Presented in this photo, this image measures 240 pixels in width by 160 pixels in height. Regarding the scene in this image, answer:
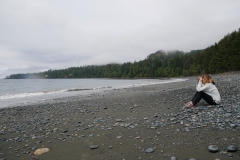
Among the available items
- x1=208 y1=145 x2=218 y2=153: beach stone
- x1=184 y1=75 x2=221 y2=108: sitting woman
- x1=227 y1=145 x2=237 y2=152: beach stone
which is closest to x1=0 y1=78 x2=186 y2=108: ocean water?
x1=184 y1=75 x2=221 y2=108: sitting woman

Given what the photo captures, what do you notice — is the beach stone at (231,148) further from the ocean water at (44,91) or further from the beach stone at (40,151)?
the ocean water at (44,91)

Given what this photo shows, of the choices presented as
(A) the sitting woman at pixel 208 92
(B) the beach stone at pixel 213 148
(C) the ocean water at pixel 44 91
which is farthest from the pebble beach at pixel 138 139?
(C) the ocean water at pixel 44 91

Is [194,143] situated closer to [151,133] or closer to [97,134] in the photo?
[151,133]

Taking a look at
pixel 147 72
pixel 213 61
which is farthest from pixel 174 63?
pixel 213 61

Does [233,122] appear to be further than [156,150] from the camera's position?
Yes

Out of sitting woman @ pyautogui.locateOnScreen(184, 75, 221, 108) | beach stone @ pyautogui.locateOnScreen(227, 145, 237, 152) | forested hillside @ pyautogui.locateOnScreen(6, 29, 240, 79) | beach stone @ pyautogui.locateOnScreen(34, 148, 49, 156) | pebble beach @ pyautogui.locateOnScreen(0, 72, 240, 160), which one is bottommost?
beach stone @ pyautogui.locateOnScreen(34, 148, 49, 156)

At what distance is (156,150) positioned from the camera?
4.89 meters

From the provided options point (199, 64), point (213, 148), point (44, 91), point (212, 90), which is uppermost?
point (199, 64)

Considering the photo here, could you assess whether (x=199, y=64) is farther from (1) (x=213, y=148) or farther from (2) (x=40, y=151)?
(2) (x=40, y=151)

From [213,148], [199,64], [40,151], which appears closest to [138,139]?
[213,148]

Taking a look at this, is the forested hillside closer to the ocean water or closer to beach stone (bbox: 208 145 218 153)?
the ocean water

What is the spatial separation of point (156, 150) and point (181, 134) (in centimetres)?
143

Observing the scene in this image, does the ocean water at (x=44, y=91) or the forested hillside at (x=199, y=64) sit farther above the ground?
the forested hillside at (x=199, y=64)

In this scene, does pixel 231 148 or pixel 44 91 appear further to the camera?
pixel 44 91
